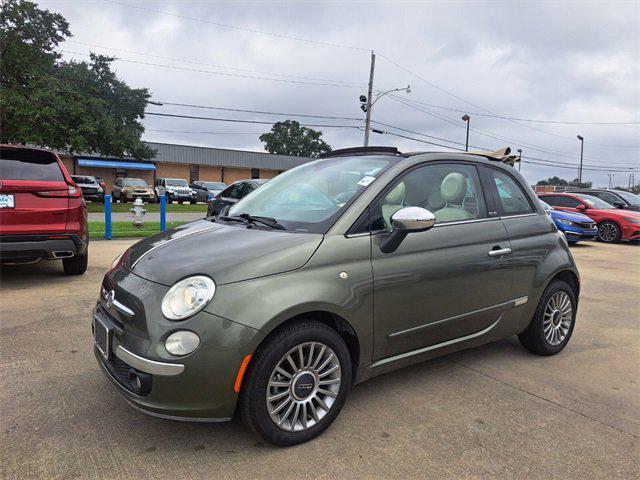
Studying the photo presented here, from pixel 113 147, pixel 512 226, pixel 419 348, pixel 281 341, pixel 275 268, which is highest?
pixel 113 147

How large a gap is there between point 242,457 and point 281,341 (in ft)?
2.08

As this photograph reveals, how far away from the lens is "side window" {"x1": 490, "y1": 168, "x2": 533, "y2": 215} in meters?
3.71

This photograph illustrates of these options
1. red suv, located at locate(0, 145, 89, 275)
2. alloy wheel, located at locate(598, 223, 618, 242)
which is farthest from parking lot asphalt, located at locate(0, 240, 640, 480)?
alloy wheel, located at locate(598, 223, 618, 242)

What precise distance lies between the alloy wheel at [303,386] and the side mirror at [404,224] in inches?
28.9

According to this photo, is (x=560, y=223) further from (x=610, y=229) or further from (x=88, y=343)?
(x=88, y=343)

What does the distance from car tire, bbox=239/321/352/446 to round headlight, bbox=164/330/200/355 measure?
1.03 feet

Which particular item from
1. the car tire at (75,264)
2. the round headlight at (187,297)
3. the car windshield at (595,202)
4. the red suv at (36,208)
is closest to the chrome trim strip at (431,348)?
the round headlight at (187,297)

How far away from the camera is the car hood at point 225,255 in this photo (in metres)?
2.41

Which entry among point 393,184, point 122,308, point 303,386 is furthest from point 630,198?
point 122,308

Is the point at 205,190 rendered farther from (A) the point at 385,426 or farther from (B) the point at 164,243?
(A) the point at 385,426

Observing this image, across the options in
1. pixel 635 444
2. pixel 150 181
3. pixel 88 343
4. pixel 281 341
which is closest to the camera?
pixel 281 341

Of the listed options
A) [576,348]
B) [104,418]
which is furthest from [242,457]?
[576,348]

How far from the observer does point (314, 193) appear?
328cm

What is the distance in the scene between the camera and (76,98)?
21.0 meters
